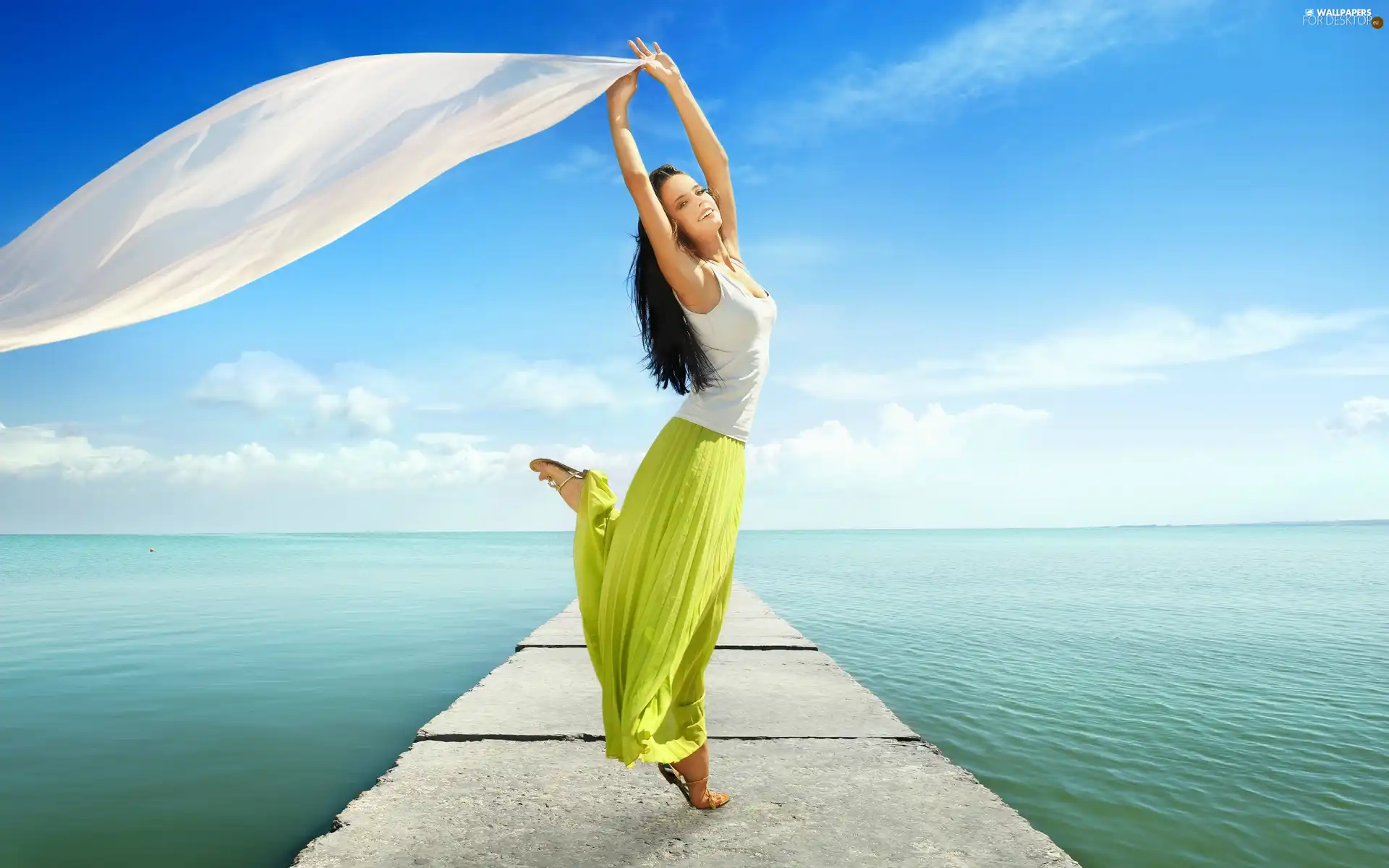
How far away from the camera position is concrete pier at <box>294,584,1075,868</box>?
2.33 meters

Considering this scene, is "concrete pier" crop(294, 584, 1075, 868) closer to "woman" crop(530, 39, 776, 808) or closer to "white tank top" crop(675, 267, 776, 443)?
"woman" crop(530, 39, 776, 808)

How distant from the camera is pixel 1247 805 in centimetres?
355

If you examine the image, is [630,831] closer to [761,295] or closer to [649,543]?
[649,543]

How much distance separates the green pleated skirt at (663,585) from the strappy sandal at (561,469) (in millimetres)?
133

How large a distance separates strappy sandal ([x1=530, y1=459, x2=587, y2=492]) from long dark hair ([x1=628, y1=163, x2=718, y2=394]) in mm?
398

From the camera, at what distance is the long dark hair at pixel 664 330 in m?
2.50

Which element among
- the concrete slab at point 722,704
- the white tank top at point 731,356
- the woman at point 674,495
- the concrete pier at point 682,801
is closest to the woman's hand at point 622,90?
the woman at point 674,495

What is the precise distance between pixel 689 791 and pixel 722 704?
144 centimetres

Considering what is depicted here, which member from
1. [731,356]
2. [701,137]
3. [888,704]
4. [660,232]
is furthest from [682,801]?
[888,704]

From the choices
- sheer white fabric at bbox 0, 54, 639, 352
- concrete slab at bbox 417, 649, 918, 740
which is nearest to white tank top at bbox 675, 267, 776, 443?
sheer white fabric at bbox 0, 54, 639, 352

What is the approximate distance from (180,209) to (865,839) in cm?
262

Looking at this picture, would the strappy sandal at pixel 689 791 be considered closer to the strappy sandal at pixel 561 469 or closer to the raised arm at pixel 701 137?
the strappy sandal at pixel 561 469

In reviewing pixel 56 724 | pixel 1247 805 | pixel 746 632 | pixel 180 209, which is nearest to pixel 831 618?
pixel 746 632

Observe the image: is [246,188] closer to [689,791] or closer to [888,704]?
[689,791]
